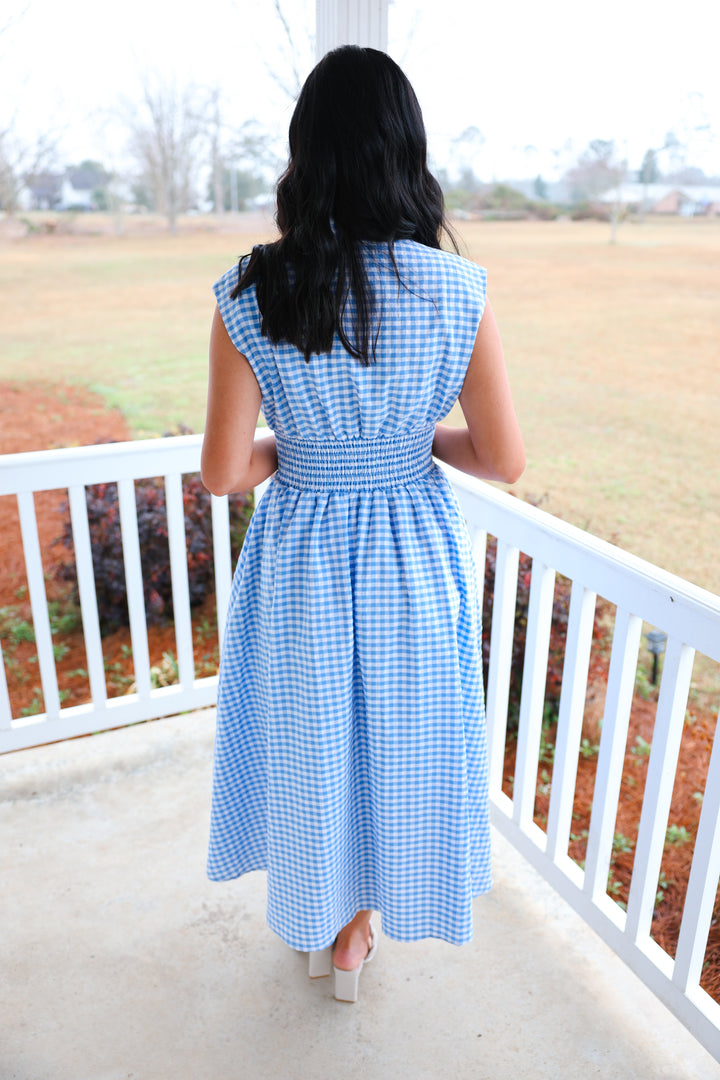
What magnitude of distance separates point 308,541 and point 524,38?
358 centimetres

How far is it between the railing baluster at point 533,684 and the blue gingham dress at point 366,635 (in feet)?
1.12

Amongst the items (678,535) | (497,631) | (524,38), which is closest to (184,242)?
(524,38)

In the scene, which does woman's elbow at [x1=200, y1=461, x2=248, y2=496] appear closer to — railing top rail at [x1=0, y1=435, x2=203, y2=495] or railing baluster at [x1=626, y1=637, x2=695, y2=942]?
railing baluster at [x1=626, y1=637, x2=695, y2=942]

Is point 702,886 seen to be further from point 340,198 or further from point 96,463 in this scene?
point 96,463

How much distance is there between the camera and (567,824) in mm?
1686

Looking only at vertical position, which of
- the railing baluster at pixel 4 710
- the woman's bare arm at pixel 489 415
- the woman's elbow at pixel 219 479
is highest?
the woman's bare arm at pixel 489 415

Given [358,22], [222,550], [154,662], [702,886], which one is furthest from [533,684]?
[154,662]

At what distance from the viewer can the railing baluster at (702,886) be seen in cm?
125

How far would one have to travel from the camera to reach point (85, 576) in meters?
2.12

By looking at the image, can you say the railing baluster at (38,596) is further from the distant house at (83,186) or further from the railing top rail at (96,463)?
the distant house at (83,186)

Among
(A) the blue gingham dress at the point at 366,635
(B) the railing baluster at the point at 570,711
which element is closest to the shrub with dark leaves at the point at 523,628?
(B) the railing baluster at the point at 570,711

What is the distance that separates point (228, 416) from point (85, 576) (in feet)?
3.70

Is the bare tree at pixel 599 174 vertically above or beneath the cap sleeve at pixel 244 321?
above

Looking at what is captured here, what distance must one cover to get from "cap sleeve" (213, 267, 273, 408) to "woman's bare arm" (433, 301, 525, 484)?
0.96 feet
